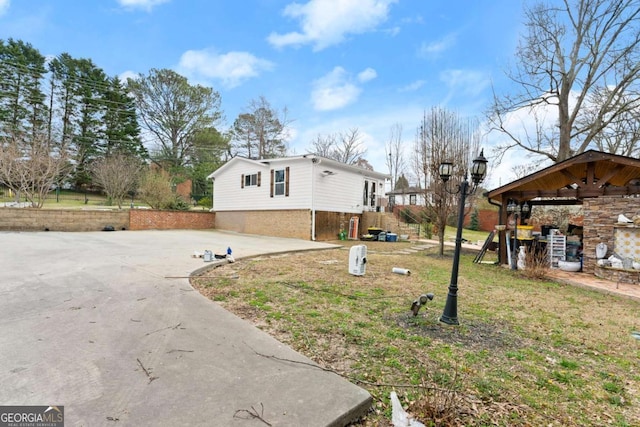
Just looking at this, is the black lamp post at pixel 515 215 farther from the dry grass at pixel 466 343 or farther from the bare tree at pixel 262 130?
the bare tree at pixel 262 130

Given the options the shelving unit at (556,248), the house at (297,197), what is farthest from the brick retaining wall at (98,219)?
the shelving unit at (556,248)

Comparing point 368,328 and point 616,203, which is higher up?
point 616,203

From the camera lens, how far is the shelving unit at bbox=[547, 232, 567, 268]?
27.8 ft

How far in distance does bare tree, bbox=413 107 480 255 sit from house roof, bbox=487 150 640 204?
1512 millimetres

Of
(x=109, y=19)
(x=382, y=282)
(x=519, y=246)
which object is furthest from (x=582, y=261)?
(x=109, y=19)

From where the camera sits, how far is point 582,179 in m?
8.76

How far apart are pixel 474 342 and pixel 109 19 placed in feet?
55.9

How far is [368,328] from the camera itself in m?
3.51

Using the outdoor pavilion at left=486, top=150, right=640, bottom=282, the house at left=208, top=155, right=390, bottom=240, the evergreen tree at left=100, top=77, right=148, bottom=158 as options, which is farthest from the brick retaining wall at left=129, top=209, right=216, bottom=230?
the outdoor pavilion at left=486, top=150, right=640, bottom=282

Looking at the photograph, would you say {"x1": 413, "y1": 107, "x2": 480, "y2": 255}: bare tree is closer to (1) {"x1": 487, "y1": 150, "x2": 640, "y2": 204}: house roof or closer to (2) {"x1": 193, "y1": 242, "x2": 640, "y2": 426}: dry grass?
(1) {"x1": 487, "y1": 150, "x2": 640, "y2": 204}: house roof

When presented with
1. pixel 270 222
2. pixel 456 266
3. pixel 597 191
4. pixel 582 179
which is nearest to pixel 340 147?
pixel 270 222

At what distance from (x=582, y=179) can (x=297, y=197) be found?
1091 centimetres

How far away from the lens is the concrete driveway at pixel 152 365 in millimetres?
1845

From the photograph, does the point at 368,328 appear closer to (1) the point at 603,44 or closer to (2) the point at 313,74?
(2) the point at 313,74
